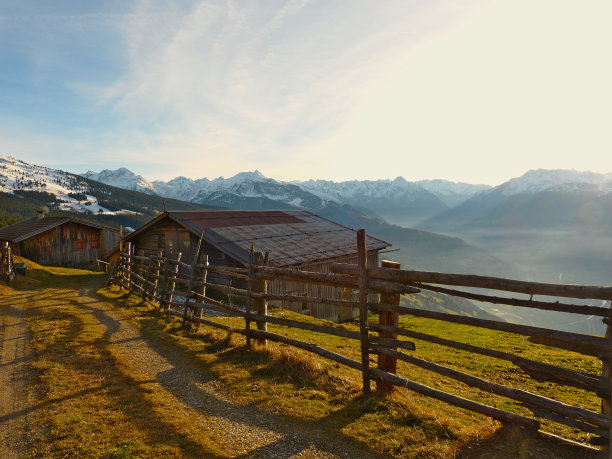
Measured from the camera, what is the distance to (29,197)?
179 m

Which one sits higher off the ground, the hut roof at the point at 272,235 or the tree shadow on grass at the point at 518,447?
the hut roof at the point at 272,235

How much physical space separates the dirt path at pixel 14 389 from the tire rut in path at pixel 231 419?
1.96m

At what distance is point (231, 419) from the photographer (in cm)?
563

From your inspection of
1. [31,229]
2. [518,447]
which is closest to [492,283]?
[518,447]

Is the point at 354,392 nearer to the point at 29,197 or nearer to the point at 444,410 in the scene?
the point at 444,410

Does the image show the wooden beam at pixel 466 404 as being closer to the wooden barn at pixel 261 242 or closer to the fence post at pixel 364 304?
the fence post at pixel 364 304

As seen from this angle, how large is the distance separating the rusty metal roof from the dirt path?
36.1 feet

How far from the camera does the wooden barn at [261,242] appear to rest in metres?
21.6

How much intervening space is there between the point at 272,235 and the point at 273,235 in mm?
86

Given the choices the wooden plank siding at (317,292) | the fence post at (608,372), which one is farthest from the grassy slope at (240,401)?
the wooden plank siding at (317,292)

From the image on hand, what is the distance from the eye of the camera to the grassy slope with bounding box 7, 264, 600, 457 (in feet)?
15.6

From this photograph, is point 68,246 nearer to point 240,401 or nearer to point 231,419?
point 240,401

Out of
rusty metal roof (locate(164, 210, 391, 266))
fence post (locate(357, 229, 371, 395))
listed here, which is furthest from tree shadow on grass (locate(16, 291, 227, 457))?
rusty metal roof (locate(164, 210, 391, 266))

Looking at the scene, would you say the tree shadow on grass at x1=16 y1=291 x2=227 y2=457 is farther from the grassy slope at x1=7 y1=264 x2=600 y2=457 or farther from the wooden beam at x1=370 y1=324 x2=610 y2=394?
the wooden beam at x1=370 y1=324 x2=610 y2=394
